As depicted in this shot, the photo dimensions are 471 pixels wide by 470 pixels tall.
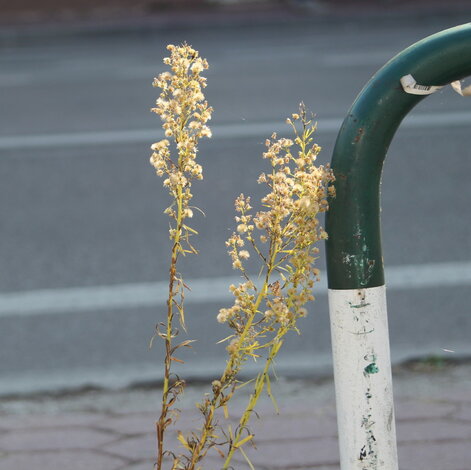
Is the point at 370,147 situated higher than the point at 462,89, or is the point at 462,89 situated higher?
the point at 462,89

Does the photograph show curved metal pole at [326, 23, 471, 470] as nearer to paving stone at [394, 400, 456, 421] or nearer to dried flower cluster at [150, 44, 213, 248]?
dried flower cluster at [150, 44, 213, 248]

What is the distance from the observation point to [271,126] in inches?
308

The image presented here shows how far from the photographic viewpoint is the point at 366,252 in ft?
5.50

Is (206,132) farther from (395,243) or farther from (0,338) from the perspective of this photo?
(395,243)

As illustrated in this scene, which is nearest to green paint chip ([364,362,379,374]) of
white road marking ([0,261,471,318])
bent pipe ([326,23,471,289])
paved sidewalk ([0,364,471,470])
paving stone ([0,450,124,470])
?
bent pipe ([326,23,471,289])

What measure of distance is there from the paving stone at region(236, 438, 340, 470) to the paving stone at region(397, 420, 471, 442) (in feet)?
0.65

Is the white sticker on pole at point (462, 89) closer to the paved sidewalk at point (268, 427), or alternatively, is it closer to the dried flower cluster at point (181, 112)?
the dried flower cluster at point (181, 112)

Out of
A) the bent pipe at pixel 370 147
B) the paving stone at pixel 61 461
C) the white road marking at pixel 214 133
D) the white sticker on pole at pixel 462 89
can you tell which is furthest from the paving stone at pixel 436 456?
the white road marking at pixel 214 133

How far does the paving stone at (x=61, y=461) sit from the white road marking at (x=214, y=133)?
479cm

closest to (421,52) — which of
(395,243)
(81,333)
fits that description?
(81,333)

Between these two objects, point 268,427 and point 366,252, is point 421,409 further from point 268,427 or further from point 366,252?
point 366,252

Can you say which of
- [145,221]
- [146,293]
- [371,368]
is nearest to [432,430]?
[371,368]

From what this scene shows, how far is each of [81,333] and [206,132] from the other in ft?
8.14

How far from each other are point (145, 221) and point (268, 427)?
107 inches
